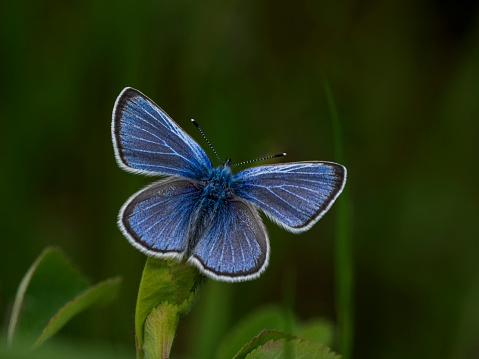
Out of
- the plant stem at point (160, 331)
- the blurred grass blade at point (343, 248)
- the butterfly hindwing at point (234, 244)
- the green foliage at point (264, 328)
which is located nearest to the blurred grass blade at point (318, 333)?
the green foliage at point (264, 328)

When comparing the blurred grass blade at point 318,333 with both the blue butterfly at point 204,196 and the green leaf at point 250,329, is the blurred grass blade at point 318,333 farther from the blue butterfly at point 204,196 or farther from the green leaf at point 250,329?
the blue butterfly at point 204,196

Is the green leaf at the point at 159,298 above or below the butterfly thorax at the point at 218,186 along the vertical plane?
below

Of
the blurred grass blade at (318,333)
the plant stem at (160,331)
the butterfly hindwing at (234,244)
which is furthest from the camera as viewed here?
the blurred grass blade at (318,333)

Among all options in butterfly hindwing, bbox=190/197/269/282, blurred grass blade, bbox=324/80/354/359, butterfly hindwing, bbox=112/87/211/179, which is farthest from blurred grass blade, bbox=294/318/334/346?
butterfly hindwing, bbox=112/87/211/179
